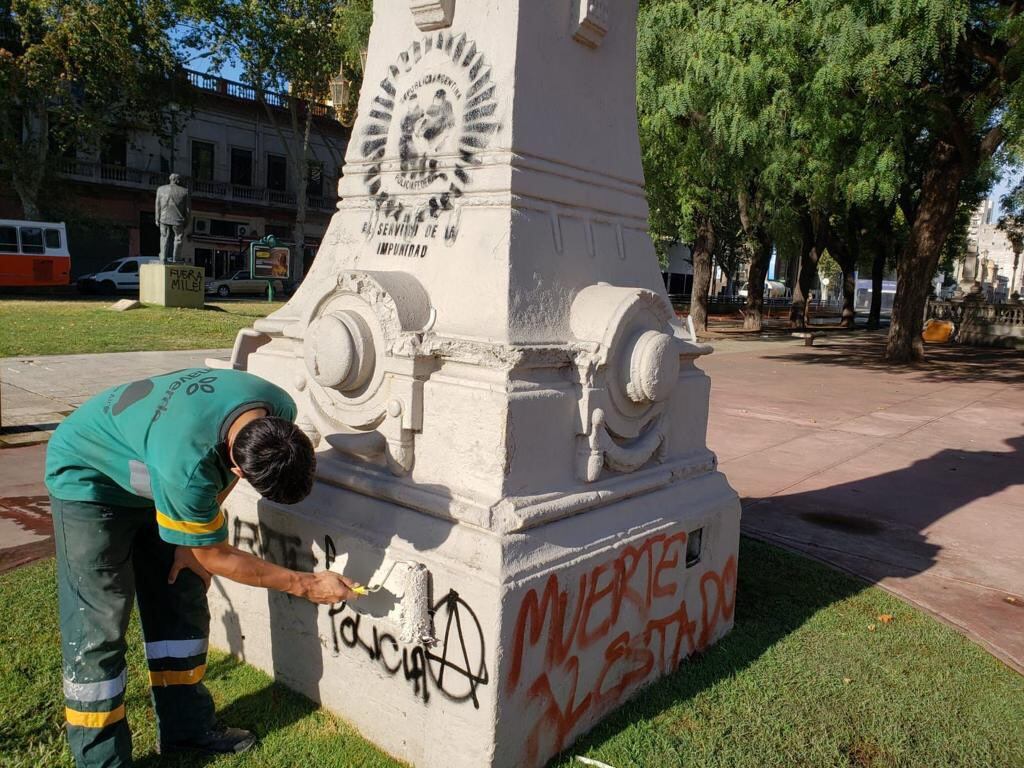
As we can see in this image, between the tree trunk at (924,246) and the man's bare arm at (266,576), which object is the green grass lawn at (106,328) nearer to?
the man's bare arm at (266,576)

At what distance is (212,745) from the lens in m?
2.92

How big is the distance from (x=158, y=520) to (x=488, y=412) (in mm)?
1113

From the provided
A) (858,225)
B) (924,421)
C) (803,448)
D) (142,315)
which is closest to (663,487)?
(803,448)

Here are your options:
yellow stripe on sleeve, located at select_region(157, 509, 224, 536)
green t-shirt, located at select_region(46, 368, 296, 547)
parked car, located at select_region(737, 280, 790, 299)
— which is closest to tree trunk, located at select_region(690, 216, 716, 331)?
green t-shirt, located at select_region(46, 368, 296, 547)

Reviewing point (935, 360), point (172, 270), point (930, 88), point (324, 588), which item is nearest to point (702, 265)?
point (935, 360)

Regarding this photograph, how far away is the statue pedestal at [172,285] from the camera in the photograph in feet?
53.9

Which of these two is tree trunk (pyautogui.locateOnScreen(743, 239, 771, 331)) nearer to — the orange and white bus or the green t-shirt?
the orange and white bus

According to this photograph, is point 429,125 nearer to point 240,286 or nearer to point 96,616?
point 96,616

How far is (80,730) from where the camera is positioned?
2676 millimetres

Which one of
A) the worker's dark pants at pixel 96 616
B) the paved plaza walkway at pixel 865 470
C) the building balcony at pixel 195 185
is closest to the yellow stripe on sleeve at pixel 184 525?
the worker's dark pants at pixel 96 616

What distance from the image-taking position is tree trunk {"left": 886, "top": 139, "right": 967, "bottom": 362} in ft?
49.4

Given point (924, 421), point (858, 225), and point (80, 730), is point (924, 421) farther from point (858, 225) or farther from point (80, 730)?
point (858, 225)

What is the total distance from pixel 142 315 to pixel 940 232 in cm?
1501

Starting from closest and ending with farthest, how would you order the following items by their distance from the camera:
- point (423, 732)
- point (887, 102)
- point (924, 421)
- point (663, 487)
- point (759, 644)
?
point (423, 732), point (663, 487), point (759, 644), point (924, 421), point (887, 102)
